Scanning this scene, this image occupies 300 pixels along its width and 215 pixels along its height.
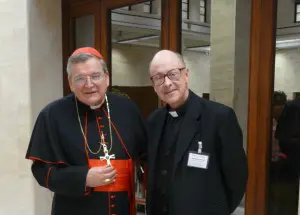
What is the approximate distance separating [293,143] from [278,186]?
28cm

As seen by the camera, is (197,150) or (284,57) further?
(284,57)

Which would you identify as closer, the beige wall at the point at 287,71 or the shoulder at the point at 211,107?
the shoulder at the point at 211,107

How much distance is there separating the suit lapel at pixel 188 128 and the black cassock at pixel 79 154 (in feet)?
1.05

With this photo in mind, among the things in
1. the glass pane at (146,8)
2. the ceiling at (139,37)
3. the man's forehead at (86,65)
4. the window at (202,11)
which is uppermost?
the glass pane at (146,8)

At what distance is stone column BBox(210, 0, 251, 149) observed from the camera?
7.00ft

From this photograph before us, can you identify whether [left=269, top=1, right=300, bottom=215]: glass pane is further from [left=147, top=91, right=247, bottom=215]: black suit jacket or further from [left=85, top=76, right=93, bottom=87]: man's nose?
[left=85, top=76, right=93, bottom=87]: man's nose

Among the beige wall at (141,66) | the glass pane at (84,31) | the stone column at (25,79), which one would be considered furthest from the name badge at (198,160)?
the stone column at (25,79)

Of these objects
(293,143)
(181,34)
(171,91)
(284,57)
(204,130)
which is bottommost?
(293,143)

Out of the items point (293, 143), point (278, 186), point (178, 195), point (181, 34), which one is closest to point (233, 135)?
point (178, 195)

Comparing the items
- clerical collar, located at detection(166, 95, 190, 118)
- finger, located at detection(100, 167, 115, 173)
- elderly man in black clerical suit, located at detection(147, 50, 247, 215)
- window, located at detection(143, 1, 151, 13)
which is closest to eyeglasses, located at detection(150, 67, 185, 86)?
elderly man in black clerical suit, located at detection(147, 50, 247, 215)

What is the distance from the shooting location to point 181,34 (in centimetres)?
255

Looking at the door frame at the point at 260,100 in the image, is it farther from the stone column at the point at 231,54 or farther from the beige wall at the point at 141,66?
the beige wall at the point at 141,66

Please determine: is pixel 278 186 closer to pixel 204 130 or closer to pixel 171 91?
pixel 204 130

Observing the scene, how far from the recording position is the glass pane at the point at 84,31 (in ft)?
10.7
